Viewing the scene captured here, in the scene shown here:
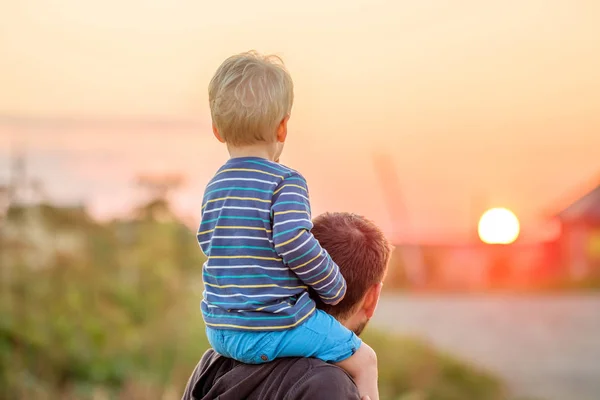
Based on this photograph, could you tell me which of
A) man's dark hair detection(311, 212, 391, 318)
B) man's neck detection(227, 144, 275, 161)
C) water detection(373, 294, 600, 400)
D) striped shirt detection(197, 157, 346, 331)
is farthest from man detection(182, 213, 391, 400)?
water detection(373, 294, 600, 400)

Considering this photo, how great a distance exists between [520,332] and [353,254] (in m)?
9.70

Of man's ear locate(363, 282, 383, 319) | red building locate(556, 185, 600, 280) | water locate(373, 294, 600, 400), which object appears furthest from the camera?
red building locate(556, 185, 600, 280)

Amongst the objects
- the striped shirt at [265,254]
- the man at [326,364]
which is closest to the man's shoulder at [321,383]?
the man at [326,364]

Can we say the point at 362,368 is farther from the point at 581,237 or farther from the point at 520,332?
the point at 581,237

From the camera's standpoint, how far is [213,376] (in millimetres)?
2672

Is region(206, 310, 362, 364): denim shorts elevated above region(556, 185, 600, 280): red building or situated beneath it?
elevated above

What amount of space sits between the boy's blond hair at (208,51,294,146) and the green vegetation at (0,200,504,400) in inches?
175

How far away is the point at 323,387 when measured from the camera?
2.39 m

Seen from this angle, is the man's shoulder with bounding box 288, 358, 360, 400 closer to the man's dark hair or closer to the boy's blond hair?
the man's dark hair

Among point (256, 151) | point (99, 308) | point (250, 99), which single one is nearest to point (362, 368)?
point (256, 151)

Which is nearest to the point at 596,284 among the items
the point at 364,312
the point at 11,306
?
the point at 11,306

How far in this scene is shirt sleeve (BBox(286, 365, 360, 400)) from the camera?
2387 mm

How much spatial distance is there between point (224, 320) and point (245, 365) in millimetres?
162

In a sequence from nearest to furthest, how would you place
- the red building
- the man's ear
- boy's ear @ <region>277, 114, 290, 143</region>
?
boy's ear @ <region>277, 114, 290, 143</region>, the man's ear, the red building
